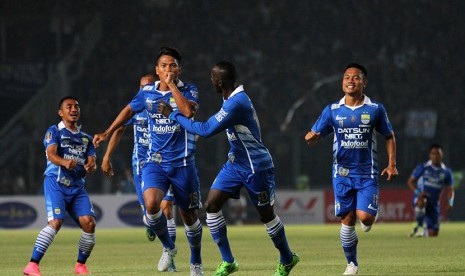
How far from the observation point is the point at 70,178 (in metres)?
12.7

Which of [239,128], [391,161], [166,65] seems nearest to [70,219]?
[391,161]

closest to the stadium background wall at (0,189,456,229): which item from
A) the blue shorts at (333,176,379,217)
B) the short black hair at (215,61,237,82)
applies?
the blue shorts at (333,176,379,217)

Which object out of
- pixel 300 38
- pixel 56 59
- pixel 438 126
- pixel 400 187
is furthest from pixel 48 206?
pixel 300 38

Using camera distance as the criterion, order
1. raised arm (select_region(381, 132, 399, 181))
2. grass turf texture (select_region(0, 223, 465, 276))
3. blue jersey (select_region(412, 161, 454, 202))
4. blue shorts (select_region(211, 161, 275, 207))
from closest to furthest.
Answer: blue shorts (select_region(211, 161, 275, 207)) → raised arm (select_region(381, 132, 399, 181)) → grass turf texture (select_region(0, 223, 465, 276)) → blue jersey (select_region(412, 161, 454, 202))

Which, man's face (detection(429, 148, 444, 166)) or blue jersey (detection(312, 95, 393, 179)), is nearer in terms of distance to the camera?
blue jersey (detection(312, 95, 393, 179))

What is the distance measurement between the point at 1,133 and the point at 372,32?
1618 cm

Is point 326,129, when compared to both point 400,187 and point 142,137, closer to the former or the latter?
point 142,137

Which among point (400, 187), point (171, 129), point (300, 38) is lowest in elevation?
point (400, 187)

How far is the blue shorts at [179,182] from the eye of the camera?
11.5 metres

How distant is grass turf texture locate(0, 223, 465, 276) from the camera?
13039mm

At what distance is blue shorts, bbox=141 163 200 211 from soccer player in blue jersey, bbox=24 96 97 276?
4.02 ft

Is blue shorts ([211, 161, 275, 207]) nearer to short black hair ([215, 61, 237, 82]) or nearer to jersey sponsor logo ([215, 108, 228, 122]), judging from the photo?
jersey sponsor logo ([215, 108, 228, 122])

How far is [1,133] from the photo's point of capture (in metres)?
36.7

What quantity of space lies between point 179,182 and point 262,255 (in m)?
5.25
